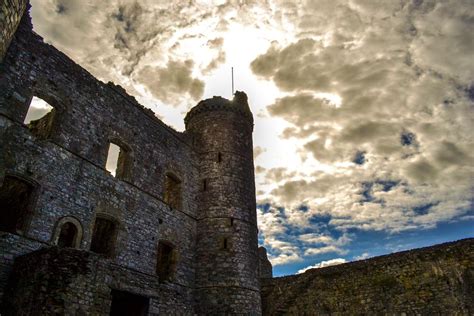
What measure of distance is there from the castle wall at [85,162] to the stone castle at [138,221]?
4 cm

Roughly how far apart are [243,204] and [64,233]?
8.09 m

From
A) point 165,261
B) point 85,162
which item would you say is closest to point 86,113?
point 85,162

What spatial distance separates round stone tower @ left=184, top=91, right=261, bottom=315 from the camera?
49.9 ft

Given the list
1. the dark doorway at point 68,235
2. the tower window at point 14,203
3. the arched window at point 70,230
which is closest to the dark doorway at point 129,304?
the arched window at point 70,230

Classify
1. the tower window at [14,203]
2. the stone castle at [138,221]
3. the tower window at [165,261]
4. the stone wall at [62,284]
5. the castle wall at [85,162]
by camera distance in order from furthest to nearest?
1. the tower window at [165,261]
2. the castle wall at [85,162]
3. the tower window at [14,203]
4. the stone castle at [138,221]
5. the stone wall at [62,284]

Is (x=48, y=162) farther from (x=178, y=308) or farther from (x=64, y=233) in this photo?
(x=178, y=308)

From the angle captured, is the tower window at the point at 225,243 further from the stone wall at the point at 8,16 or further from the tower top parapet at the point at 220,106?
the stone wall at the point at 8,16

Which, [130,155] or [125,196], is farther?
[130,155]

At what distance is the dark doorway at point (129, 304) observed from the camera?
11096 millimetres

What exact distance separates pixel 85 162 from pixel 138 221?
3.07 meters

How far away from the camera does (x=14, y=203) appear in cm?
1233

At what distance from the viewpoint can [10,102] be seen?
10.9 meters

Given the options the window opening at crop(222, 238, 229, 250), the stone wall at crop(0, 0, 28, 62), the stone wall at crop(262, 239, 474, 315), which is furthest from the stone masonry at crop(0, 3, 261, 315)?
the stone wall at crop(262, 239, 474, 315)

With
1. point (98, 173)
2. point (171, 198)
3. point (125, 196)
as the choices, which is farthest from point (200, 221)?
point (98, 173)
